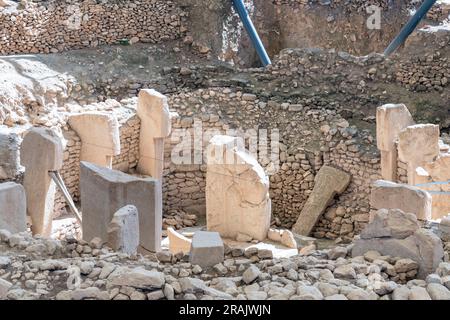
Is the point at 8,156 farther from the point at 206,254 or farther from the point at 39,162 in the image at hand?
the point at 206,254

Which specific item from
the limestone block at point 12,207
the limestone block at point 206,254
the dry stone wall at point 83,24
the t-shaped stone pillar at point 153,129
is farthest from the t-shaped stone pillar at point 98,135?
the limestone block at point 206,254

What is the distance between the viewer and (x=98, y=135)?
10750 mm

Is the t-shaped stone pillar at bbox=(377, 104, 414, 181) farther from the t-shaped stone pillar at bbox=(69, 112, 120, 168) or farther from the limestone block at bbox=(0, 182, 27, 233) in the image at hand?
the limestone block at bbox=(0, 182, 27, 233)

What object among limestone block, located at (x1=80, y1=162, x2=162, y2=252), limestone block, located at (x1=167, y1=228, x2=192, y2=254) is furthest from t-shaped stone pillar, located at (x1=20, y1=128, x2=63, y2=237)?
limestone block, located at (x1=167, y1=228, x2=192, y2=254)

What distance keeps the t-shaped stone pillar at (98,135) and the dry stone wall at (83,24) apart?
12.2ft

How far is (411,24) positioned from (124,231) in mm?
9137

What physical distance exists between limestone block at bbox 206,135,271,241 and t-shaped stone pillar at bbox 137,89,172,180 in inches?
53.1

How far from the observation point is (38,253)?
569 cm

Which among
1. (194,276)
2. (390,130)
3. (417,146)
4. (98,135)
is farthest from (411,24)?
(194,276)

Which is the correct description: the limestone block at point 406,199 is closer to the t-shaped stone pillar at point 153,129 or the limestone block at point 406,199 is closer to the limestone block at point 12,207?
the limestone block at point 12,207

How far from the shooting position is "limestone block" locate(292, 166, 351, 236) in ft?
39.1

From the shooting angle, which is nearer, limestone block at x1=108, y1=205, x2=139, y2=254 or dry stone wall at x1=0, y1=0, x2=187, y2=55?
limestone block at x1=108, y1=205, x2=139, y2=254
